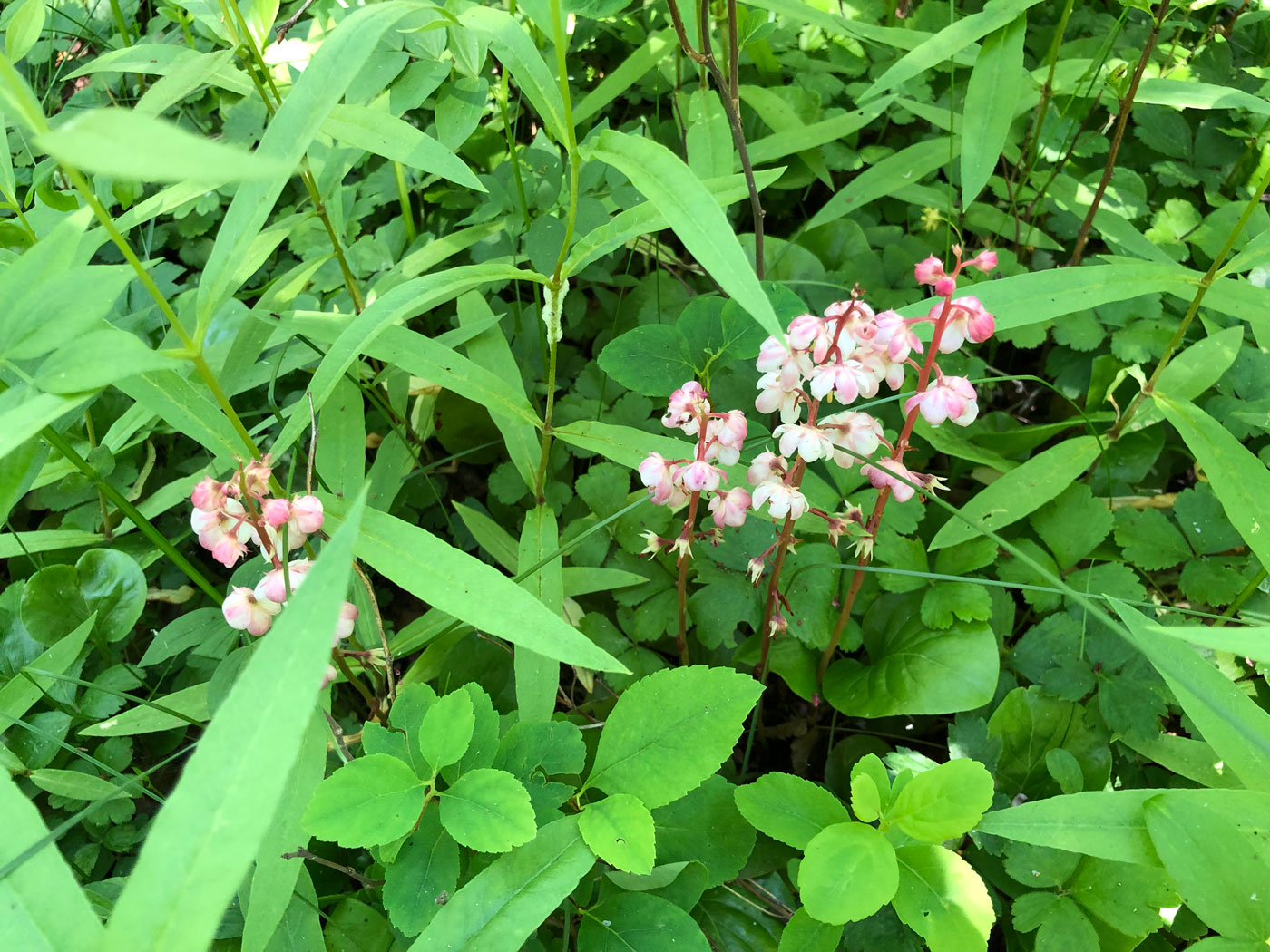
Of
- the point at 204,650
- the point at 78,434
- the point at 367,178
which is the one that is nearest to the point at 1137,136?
the point at 367,178

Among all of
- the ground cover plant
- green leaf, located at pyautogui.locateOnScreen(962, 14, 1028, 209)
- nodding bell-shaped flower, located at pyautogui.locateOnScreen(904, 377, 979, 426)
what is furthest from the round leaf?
green leaf, located at pyautogui.locateOnScreen(962, 14, 1028, 209)

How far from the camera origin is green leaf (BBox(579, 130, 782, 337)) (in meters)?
0.93

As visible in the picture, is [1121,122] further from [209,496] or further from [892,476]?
[209,496]

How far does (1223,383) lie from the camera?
5.90ft

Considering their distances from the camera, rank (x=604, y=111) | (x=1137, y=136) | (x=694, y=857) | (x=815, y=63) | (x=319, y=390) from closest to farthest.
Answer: (x=319, y=390) → (x=694, y=857) → (x=1137, y=136) → (x=815, y=63) → (x=604, y=111)

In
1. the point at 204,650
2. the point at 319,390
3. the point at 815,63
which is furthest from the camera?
the point at 815,63

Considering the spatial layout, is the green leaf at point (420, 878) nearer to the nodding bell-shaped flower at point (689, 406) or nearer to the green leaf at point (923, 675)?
the nodding bell-shaped flower at point (689, 406)

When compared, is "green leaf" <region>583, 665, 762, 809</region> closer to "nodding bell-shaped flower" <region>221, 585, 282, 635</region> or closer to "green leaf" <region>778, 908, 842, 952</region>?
"green leaf" <region>778, 908, 842, 952</region>

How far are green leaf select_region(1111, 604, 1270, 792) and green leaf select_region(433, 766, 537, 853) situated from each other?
78 cm

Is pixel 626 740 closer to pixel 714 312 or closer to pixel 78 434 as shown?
pixel 714 312

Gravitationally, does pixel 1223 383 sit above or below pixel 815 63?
below

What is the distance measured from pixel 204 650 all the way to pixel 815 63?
2077mm

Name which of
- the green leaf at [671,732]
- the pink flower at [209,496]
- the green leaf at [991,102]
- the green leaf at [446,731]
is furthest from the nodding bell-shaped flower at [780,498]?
the green leaf at [991,102]

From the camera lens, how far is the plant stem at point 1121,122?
162 centimetres
